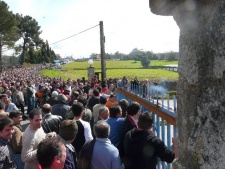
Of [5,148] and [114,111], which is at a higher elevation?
[114,111]

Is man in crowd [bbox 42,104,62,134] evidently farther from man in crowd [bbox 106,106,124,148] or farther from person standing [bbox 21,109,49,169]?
man in crowd [bbox 106,106,124,148]

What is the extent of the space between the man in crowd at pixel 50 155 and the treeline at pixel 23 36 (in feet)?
141

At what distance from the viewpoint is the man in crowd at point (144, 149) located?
3174mm

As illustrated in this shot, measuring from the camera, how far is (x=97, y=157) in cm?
336

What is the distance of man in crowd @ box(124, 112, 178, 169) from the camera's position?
10.4 ft

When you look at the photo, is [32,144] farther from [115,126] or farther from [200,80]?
[200,80]

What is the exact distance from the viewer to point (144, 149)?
3232 millimetres

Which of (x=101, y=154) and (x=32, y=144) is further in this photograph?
(x=32, y=144)

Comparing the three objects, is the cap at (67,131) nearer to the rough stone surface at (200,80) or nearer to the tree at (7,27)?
the rough stone surface at (200,80)

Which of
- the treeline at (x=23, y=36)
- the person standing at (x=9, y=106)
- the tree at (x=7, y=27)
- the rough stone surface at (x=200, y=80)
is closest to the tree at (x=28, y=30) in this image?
the treeline at (x=23, y=36)

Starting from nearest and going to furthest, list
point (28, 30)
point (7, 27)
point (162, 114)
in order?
point (162, 114), point (7, 27), point (28, 30)

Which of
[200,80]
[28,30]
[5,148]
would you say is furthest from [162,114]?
[28,30]

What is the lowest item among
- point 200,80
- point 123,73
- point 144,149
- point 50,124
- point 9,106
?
point 123,73

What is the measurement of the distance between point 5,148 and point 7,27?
43274 millimetres
